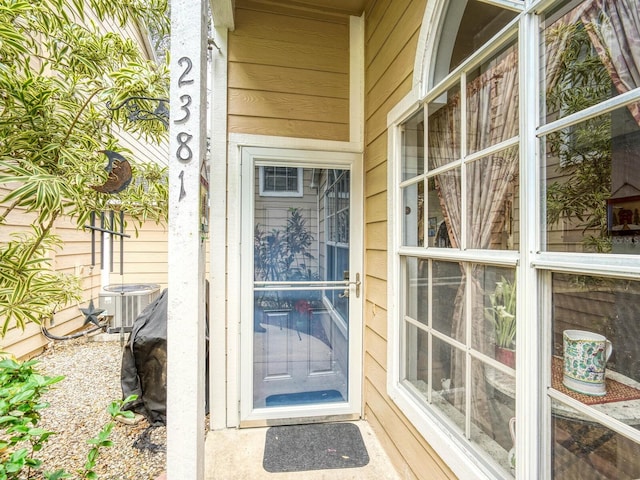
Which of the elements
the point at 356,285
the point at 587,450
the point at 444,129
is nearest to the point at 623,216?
the point at 587,450

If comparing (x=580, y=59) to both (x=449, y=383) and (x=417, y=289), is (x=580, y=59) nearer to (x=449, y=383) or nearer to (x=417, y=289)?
(x=417, y=289)

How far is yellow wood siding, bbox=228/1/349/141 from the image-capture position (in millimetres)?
2158

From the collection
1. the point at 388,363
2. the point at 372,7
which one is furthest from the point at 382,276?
the point at 372,7

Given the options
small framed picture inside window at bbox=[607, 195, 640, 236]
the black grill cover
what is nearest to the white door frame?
the black grill cover

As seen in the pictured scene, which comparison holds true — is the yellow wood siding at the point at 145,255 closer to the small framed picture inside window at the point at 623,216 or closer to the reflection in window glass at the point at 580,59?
the reflection in window glass at the point at 580,59

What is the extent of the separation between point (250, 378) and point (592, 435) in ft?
6.38

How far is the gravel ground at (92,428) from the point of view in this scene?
1790 millimetres

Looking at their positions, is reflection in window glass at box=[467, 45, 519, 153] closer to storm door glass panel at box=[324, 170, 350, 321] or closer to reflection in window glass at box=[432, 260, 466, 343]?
reflection in window glass at box=[432, 260, 466, 343]

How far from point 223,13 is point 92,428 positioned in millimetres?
3040

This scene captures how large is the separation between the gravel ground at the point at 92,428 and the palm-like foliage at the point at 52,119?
1.92 ft

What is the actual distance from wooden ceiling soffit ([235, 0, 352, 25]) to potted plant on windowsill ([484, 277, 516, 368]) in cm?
229

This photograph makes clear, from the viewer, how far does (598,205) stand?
29.2 inches

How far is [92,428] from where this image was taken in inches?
83.0

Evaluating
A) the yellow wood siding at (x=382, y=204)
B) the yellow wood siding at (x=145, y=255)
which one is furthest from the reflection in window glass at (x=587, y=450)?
the yellow wood siding at (x=145, y=255)
